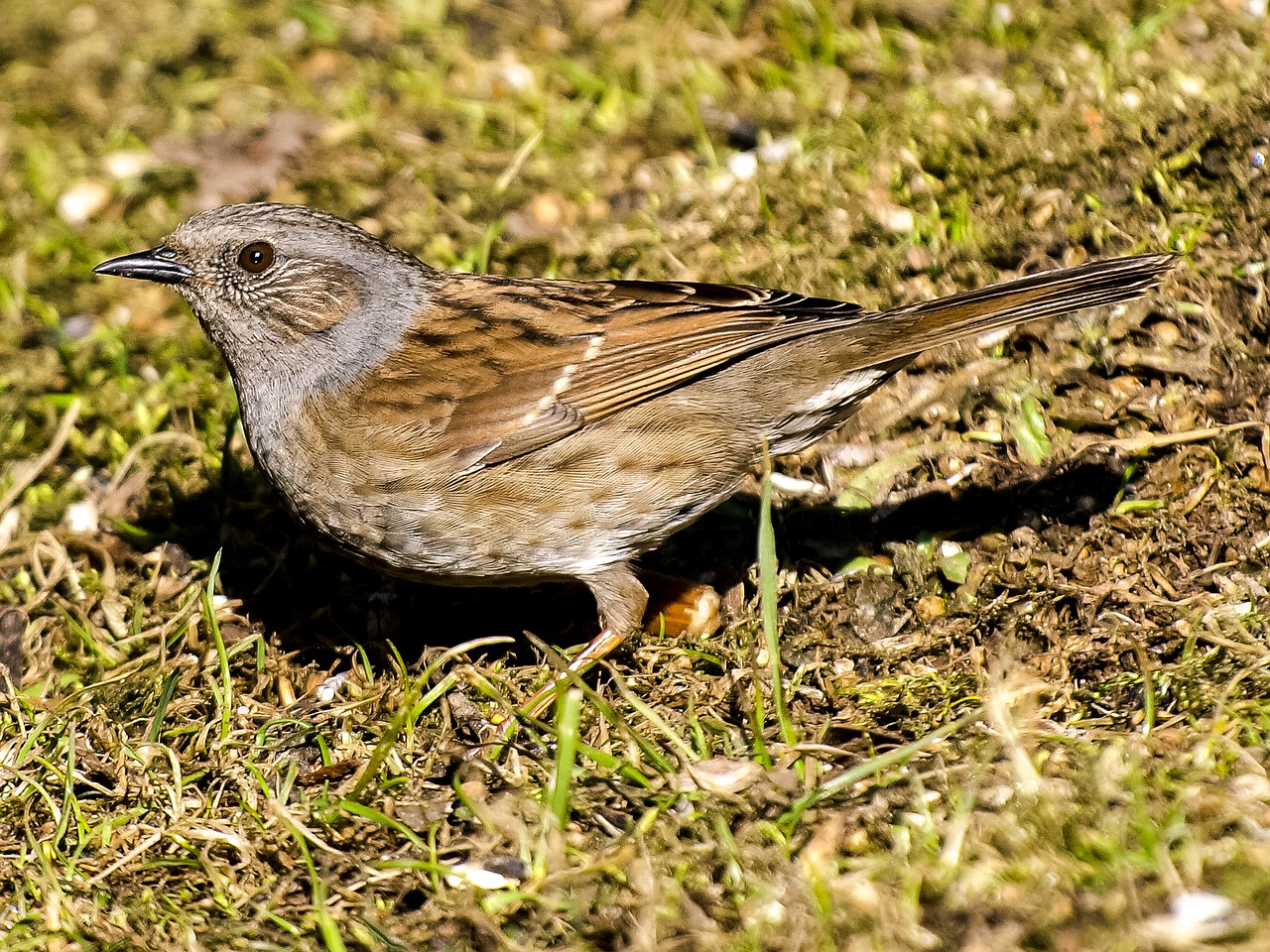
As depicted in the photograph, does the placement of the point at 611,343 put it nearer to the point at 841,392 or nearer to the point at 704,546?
the point at 841,392

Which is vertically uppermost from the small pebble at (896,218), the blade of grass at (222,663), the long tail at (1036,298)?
the long tail at (1036,298)

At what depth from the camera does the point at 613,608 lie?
14.9 feet

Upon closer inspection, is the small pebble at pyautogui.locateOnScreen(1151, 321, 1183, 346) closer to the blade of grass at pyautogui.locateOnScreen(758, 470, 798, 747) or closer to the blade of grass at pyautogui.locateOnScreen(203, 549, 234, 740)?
the blade of grass at pyautogui.locateOnScreen(758, 470, 798, 747)

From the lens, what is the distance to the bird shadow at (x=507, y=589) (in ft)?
15.7

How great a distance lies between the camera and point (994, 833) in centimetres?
340

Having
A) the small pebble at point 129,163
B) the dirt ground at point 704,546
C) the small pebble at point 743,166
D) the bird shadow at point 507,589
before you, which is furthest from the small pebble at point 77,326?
the small pebble at point 743,166

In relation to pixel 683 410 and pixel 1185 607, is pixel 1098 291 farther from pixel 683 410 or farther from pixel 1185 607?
pixel 683 410

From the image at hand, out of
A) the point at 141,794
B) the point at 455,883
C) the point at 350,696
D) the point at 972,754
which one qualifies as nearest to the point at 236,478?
the point at 350,696

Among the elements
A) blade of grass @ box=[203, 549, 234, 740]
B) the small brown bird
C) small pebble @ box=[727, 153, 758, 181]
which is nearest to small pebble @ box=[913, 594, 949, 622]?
the small brown bird

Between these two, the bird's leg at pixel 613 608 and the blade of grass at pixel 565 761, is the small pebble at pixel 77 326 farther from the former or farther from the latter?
the blade of grass at pixel 565 761

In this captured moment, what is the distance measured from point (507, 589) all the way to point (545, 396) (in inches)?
40.8

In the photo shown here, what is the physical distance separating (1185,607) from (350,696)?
263 centimetres

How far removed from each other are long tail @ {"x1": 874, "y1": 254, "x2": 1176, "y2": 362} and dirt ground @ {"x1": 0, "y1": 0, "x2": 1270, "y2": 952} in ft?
2.28

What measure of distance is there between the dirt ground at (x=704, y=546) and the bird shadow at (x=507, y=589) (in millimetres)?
18
